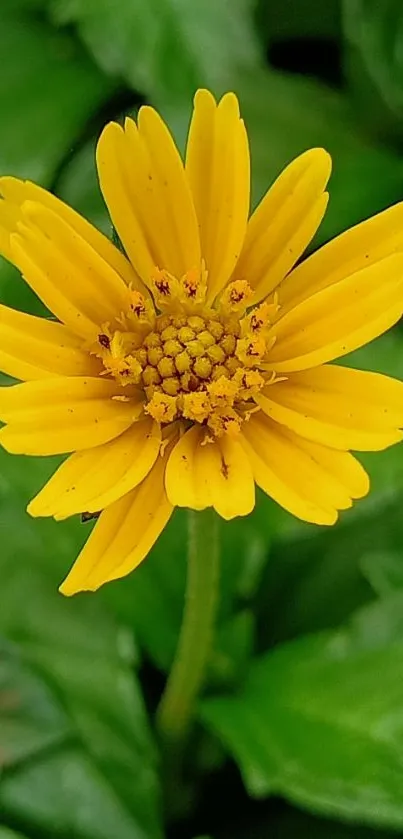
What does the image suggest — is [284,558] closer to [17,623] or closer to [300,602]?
[300,602]

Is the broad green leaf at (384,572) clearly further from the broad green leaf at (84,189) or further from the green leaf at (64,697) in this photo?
the broad green leaf at (84,189)

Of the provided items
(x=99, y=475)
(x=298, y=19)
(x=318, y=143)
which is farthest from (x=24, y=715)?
(x=298, y=19)

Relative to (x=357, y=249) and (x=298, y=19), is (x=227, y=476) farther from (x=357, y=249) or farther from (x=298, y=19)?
(x=298, y=19)

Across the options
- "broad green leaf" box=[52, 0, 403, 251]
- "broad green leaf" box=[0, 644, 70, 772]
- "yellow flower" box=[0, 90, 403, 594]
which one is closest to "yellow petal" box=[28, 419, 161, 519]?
"yellow flower" box=[0, 90, 403, 594]

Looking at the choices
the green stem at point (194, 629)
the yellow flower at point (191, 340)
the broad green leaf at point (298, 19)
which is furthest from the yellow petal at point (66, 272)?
the broad green leaf at point (298, 19)

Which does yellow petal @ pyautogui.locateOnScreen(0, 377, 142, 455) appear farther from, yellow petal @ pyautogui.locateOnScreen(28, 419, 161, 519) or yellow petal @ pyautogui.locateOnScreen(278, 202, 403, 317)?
yellow petal @ pyautogui.locateOnScreen(278, 202, 403, 317)
